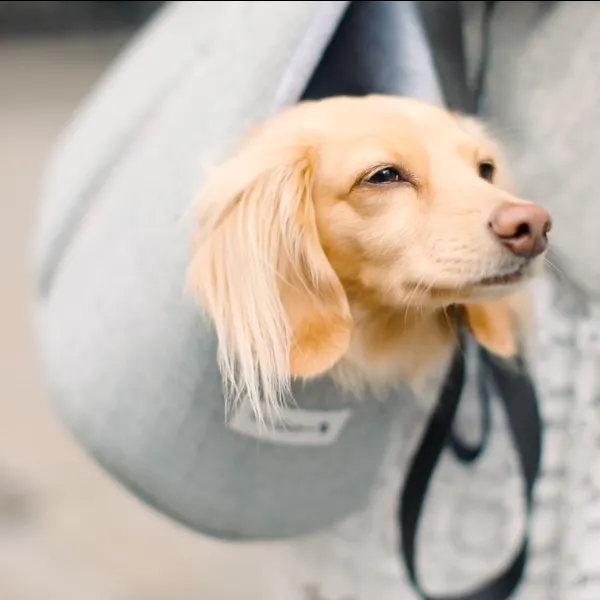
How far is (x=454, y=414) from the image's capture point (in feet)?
1.77

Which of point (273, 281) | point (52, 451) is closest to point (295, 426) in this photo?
point (273, 281)

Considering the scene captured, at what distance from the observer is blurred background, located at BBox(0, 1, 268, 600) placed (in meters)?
0.75

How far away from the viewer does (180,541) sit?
782 millimetres

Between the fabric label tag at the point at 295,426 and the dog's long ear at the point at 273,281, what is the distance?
6 centimetres

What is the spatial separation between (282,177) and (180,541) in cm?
49

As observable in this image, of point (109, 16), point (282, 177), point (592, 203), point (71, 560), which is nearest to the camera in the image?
point (282, 177)

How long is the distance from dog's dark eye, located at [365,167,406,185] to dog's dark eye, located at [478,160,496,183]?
0.06 metres

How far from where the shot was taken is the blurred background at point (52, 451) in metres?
0.75

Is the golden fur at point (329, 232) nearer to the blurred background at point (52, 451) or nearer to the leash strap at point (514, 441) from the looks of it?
the leash strap at point (514, 441)

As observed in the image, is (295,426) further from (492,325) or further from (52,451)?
(52,451)

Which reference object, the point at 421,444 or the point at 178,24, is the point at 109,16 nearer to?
the point at 178,24

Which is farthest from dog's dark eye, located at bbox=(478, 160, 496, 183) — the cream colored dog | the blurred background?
the blurred background

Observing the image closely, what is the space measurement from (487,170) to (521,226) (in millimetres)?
98

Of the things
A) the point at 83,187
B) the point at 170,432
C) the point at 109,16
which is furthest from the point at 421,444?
the point at 109,16
